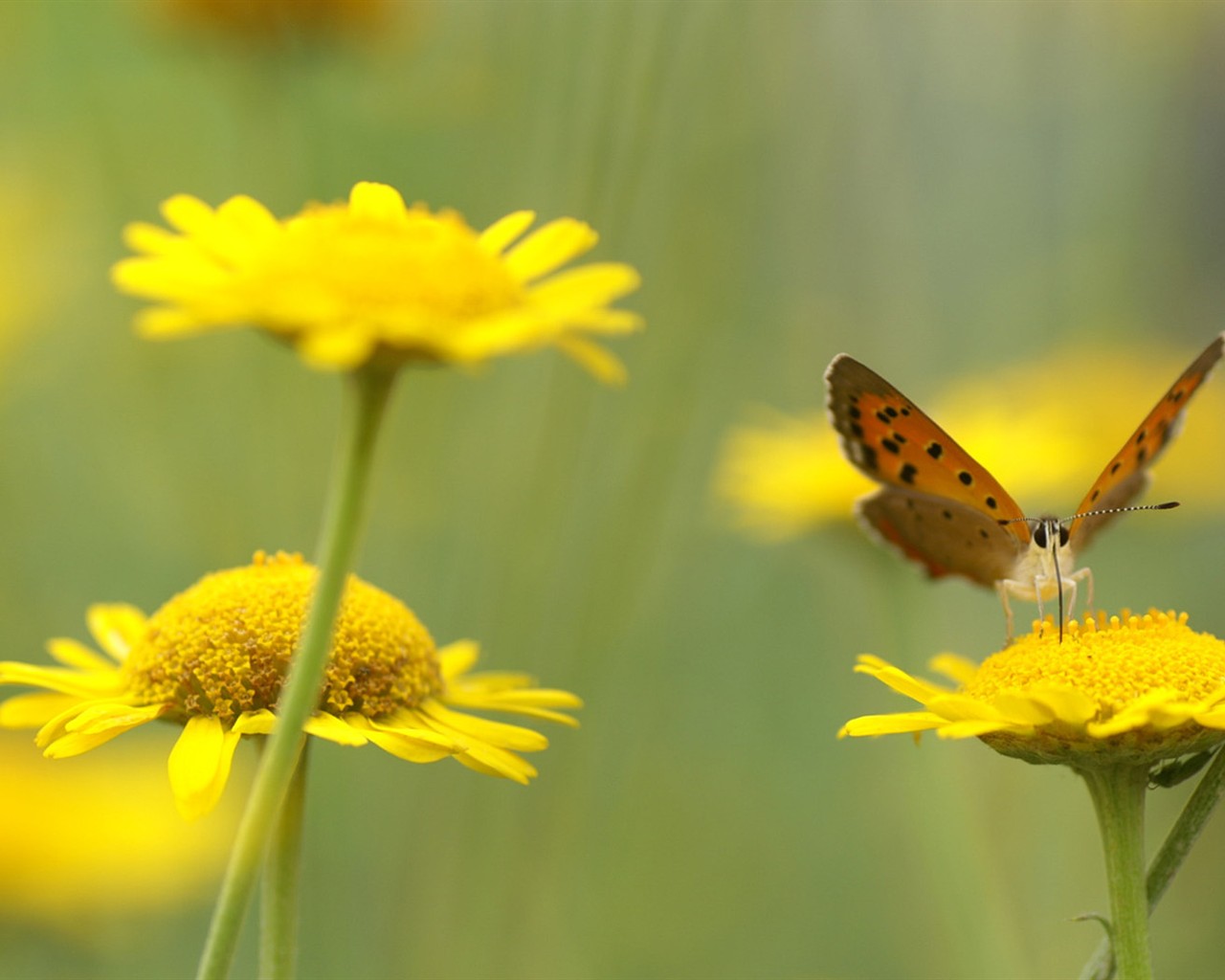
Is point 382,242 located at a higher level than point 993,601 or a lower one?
lower

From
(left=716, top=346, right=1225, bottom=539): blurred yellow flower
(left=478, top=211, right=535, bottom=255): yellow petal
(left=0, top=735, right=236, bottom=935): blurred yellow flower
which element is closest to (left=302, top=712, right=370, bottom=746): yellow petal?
(left=478, top=211, right=535, bottom=255): yellow petal

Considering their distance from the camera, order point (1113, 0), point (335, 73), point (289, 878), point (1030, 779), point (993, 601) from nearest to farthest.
Answer: point (289, 878) → point (335, 73) → point (1030, 779) → point (1113, 0) → point (993, 601)

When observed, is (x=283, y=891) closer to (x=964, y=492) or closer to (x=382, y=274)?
(x=382, y=274)

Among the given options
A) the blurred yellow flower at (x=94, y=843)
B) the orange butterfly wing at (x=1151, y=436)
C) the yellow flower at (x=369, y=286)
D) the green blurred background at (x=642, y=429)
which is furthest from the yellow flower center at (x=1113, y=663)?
the blurred yellow flower at (x=94, y=843)

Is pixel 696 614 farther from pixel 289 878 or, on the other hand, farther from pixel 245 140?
pixel 289 878

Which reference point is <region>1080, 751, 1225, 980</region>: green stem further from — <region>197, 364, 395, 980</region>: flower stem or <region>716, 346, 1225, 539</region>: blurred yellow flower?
<region>716, 346, 1225, 539</region>: blurred yellow flower

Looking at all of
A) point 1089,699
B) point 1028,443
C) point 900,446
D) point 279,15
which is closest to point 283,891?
point 1089,699

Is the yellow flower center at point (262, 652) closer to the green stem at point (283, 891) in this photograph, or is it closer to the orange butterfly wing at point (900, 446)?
the green stem at point (283, 891)

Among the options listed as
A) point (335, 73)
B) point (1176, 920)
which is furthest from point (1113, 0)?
point (1176, 920)
